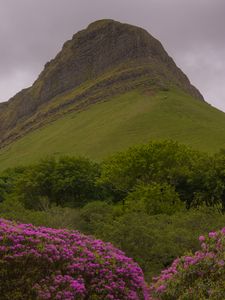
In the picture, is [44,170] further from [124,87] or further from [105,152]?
[124,87]

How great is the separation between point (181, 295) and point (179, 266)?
3.55ft

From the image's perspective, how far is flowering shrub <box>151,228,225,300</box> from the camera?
416 inches

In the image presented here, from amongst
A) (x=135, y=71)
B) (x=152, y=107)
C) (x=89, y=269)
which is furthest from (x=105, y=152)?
(x=89, y=269)

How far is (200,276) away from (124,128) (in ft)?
387

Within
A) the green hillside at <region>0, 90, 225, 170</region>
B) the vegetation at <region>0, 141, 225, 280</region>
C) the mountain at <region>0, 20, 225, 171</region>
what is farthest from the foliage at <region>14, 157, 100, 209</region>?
the mountain at <region>0, 20, 225, 171</region>

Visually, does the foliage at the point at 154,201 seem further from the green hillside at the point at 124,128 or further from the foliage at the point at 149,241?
the green hillside at the point at 124,128

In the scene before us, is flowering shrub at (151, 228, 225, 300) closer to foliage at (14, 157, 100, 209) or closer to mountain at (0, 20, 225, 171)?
foliage at (14, 157, 100, 209)

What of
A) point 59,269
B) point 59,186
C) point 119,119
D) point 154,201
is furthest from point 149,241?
point 119,119

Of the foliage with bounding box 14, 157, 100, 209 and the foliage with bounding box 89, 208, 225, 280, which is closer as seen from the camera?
the foliage with bounding box 89, 208, 225, 280

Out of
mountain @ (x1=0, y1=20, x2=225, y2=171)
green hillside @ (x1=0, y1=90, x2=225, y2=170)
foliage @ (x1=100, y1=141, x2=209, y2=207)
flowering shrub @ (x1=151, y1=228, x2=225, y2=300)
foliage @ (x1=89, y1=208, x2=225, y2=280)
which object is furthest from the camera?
mountain @ (x1=0, y1=20, x2=225, y2=171)

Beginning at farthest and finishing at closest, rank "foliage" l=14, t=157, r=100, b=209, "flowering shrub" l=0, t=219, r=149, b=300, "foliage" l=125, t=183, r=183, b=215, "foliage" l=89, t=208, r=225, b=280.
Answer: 1. "foliage" l=14, t=157, r=100, b=209
2. "foliage" l=125, t=183, r=183, b=215
3. "foliage" l=89, t=208, r=225, b=280
4. "flowering shrub" l=0, t=219, r=149, b=300

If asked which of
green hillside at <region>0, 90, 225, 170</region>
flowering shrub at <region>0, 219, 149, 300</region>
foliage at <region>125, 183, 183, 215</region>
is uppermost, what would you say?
green hillside at <region>0, 90, 225, 170</region>

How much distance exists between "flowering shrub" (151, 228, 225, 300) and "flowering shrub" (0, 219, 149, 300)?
1550mm

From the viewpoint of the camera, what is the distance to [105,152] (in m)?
113
